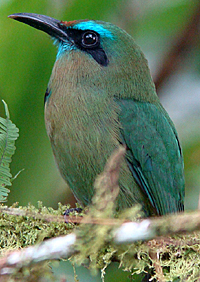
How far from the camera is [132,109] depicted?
3.28 m

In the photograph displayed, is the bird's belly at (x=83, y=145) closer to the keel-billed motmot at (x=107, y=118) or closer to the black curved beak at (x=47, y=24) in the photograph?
the keel-billed motmot at (x=107, y=118)

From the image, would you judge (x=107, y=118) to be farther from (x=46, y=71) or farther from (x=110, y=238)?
(x=46, y=71)

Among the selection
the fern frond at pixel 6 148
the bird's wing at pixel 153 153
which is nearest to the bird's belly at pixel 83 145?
the bird's wing at pixel 153 153

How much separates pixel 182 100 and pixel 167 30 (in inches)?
40.8

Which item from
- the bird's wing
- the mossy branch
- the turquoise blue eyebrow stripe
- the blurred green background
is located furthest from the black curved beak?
the mossy branch

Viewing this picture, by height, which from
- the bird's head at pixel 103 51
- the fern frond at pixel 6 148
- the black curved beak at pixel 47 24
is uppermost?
the black curved beak at pixel 47 24

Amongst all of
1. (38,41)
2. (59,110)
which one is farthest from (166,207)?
(38,41)

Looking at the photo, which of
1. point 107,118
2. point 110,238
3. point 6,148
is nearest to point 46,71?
point 107,118

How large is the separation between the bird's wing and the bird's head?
0.55ft

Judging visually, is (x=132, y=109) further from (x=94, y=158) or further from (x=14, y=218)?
(x=14, y=218)

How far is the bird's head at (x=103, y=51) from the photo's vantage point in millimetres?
3309

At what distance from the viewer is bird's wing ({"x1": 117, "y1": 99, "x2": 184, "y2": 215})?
10.5 feet

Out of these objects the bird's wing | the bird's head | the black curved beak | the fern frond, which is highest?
the black curved beak

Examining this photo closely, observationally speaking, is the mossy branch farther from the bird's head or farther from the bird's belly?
the bird's head
